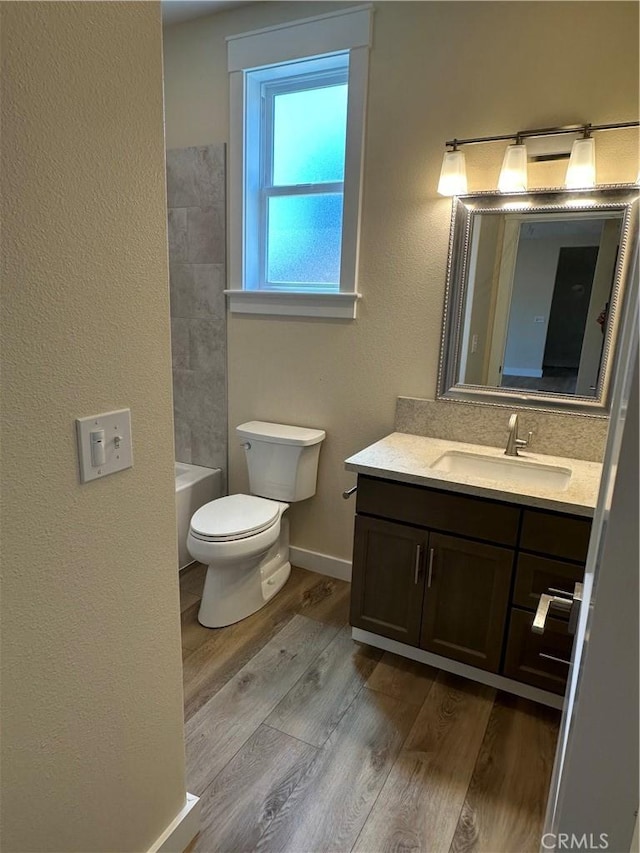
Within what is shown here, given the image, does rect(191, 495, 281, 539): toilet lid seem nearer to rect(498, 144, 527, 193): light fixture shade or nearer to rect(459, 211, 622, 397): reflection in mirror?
rect(459, 211, 622, 397): reflection in mirror

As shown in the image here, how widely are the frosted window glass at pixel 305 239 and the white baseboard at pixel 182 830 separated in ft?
6.78

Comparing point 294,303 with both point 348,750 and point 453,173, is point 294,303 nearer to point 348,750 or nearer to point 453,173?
point 453,173

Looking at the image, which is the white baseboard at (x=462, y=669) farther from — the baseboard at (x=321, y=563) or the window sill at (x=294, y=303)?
the window sill at (x=294, y=303)

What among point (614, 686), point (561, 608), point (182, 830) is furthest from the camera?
point (182, 830)

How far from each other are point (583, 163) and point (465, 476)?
1.18 meters

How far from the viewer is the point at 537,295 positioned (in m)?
2.04

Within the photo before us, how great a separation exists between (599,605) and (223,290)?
2499 mm

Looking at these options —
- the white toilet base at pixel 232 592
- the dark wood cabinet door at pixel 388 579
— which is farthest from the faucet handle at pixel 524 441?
the white toilet base at pixel 232 592

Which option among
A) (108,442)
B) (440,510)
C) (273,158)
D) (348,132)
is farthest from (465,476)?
(273,158)

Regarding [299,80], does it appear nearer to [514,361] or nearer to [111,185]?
[514,361]

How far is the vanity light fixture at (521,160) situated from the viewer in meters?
1.81

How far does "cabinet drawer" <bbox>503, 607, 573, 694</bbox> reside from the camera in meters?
1.75

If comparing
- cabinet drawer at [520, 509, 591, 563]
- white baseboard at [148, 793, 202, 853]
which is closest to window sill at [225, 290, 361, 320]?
cabinet drawer at [520, 509, 591, 563]

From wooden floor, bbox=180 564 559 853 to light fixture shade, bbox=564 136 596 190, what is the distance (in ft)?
6.27
